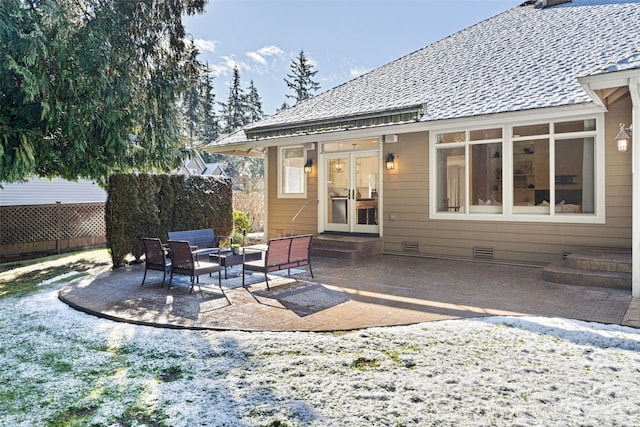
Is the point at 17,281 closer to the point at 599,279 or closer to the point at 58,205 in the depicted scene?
the point at 58,205

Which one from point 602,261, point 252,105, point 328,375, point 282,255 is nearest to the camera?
point 328,375

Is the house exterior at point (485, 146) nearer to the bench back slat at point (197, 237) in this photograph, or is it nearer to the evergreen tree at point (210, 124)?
the bench back slat at point (197, 237)

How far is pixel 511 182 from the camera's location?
8320 millimetres

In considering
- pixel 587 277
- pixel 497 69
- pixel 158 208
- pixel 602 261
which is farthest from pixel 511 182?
pixel 158 208

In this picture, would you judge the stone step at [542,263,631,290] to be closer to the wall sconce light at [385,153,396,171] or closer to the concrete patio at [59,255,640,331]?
the concrete patio at [59,255,640,331]

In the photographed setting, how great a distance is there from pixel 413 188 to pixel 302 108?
15.0 ft

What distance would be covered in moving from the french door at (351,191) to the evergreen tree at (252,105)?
31.2m

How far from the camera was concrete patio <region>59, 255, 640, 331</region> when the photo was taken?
4.81 m

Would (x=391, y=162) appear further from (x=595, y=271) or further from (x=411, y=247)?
(x=595, y=271)

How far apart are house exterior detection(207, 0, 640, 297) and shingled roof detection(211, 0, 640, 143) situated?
0.05 meters

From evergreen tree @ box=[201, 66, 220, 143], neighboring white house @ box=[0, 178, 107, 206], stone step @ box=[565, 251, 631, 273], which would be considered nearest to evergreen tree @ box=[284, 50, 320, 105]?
evergreen tree @ box=[201, 66, 220, 143]

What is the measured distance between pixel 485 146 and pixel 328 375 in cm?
678

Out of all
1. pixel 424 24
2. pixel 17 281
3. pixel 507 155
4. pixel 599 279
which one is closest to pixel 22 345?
pixel 17 281

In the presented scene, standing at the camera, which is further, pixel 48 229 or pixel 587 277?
pixel 48 229
